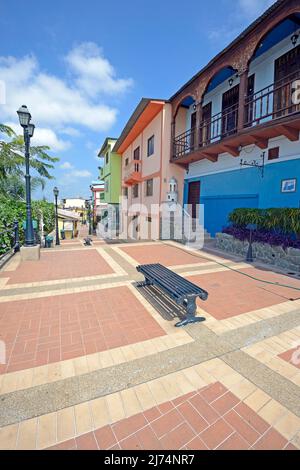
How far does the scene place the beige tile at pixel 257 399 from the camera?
82.5 inches

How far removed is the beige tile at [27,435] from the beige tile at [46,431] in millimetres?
37

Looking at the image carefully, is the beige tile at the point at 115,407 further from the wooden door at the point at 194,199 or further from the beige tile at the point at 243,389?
the wooden door at the point at 194,199

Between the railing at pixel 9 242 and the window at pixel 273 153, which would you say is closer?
the railing at pixel 9 242

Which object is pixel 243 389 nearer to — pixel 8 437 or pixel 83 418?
pixel 83 418

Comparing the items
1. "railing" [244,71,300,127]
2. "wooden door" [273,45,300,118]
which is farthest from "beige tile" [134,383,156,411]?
"wooden door" [273,45,300,118]

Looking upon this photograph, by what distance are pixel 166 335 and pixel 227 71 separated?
39.4ft

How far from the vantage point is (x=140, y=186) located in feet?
61.0

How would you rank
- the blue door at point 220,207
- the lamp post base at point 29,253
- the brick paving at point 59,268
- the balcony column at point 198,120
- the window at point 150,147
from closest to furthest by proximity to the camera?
the brick paving at point 59,268 < the lamp post base at point 29,253 < the blue door at point 220,207 < the balcony column at point 198,120 < the window at point 150,147

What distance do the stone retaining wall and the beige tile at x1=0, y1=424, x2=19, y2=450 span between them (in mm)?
7083

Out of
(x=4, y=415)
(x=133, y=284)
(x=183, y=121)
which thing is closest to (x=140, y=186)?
(x=183, y=121)

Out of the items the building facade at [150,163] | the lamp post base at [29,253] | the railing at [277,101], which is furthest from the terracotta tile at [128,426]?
the building facade at [150,163]

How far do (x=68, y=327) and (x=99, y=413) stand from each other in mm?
1613

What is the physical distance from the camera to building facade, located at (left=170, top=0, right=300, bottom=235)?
7547 mm

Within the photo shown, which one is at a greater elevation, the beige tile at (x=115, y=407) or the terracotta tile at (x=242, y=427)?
the terracotta tile at (x=242, y=427)
